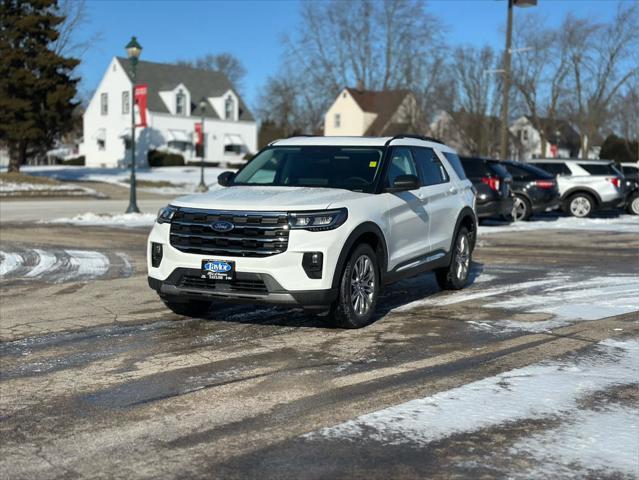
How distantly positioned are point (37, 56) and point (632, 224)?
1052 inches

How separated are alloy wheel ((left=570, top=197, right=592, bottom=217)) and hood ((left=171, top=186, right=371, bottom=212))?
16.9 m

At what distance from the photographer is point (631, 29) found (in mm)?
55250

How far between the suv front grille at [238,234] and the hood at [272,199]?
0.09 m

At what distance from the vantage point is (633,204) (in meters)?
24.8

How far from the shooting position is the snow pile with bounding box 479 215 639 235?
18859mm

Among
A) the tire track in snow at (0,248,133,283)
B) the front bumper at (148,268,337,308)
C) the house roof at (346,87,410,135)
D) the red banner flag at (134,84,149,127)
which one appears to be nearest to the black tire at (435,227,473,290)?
the front bumper at (148,268,337,308)

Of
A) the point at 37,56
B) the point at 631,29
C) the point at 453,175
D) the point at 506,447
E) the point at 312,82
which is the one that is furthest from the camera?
the point at 312,82

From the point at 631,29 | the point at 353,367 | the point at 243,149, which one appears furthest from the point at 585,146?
the point at 353,367

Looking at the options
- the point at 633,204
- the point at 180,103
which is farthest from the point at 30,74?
the point at 180,103

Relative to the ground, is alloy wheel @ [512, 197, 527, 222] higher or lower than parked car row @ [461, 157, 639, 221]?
lower

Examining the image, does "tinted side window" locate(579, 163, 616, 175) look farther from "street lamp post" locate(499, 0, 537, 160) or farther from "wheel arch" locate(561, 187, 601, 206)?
"street lamp post" locate(499, 0, 537, 160)

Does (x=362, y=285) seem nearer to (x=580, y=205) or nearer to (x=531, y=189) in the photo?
(x=531, y=189)

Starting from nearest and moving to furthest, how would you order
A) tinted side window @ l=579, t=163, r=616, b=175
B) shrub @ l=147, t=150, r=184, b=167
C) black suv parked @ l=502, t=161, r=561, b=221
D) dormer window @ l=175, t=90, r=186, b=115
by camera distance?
black suv parked @ l=502, t=161, r=561, b=221, tinted side window @ l=579, t=163, r=616, b=175, shrub @ l=147, t=150, r=184, b=167, dormer window @ l=175, t=90, r=186, b=115

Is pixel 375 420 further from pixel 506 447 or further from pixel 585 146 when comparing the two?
pixel 585 146
